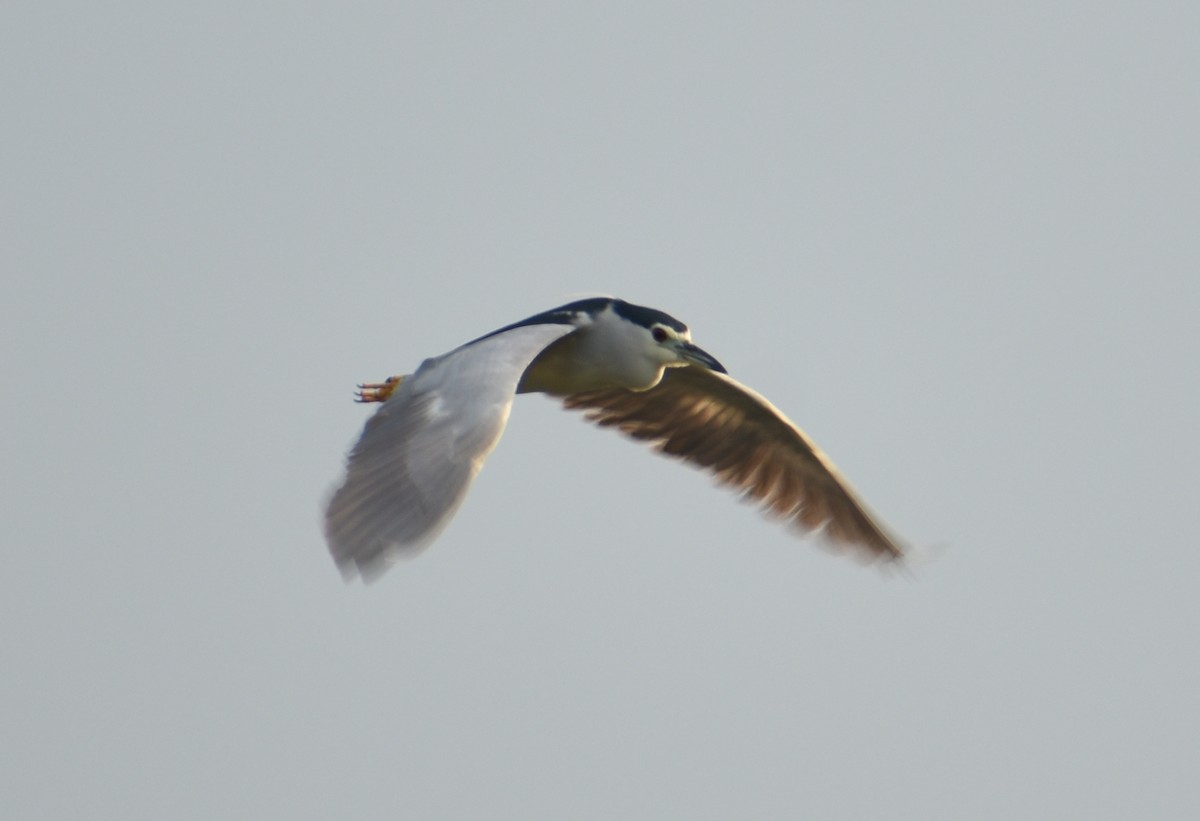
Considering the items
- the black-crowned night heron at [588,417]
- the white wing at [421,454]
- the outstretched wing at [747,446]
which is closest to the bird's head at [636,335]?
the black-crowned night heron at [588,417]

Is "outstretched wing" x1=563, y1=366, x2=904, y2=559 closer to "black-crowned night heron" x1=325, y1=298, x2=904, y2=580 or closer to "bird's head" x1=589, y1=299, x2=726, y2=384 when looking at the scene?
"black-crowned night heron" x1=325, y1=298, x2=904, y2=580

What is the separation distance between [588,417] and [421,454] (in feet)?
14.1

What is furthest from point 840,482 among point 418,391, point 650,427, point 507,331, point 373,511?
point 373,511

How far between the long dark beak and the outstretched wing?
1.70ft

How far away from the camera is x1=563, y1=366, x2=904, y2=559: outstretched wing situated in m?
11.7

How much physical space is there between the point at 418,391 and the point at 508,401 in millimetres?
613

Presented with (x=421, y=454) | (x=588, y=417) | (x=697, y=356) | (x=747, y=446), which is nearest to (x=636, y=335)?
(x=697, y=356)

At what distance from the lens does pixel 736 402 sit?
1165 centimetres

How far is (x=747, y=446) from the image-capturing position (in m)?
11.9

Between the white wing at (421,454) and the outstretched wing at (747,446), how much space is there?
2.93 m

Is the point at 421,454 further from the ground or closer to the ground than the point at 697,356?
closer to the ground

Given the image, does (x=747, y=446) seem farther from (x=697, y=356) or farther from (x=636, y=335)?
(x=636, y=335)

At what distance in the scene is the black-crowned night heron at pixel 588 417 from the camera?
7148 millimetres

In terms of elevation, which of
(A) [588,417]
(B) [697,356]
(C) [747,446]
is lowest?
(C) [747,446]
